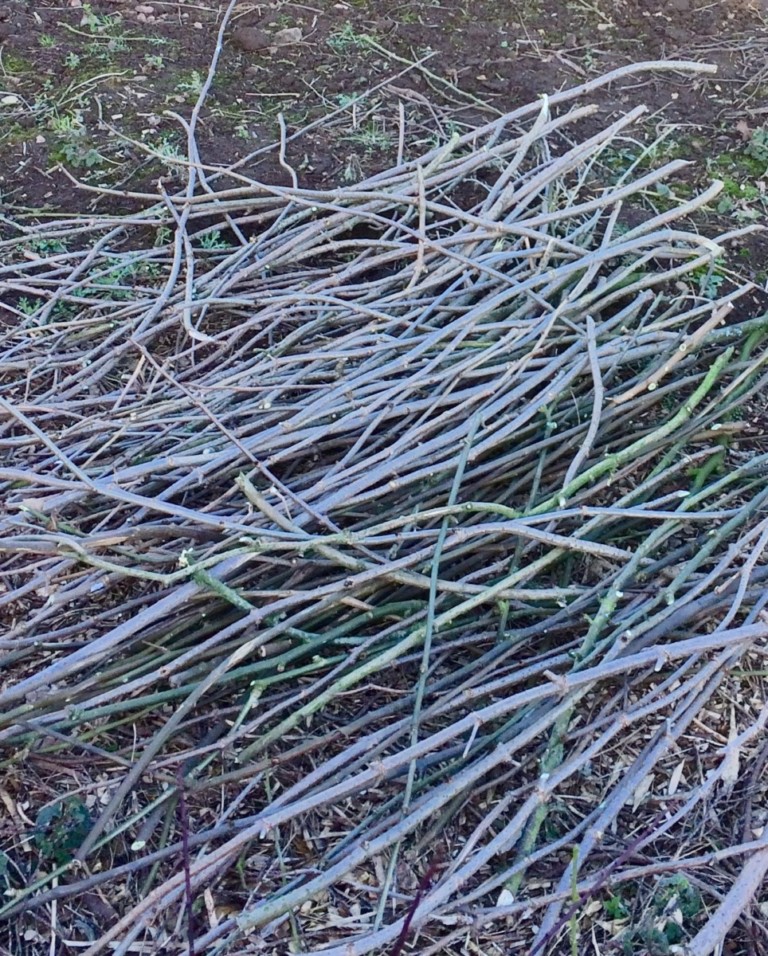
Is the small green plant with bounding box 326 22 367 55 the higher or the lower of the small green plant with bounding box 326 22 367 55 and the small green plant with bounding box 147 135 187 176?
the higher

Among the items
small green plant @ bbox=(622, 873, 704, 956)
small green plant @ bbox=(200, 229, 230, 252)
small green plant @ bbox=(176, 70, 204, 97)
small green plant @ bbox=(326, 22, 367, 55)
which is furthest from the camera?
small green plant @ bbox=(326, 22, 367, 55)

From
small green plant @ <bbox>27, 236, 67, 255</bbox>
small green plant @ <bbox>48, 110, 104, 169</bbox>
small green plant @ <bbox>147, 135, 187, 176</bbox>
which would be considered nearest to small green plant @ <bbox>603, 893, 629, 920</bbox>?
small green plant @ <bbox>27, 236, 67, 255</bbox>

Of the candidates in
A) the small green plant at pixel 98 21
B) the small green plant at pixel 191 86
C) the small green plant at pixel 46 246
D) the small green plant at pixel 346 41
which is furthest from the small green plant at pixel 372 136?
the small green plant at pixel 98 21

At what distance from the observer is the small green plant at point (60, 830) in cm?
151

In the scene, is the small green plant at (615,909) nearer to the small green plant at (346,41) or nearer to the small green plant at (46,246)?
the small green plant at (46,246)

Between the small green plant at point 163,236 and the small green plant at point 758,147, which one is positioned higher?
the small green plant at point 758,147

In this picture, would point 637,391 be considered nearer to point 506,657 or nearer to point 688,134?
point 506,657

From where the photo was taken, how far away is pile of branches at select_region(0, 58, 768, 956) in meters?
1.48

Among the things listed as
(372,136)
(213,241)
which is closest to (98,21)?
(372,136)

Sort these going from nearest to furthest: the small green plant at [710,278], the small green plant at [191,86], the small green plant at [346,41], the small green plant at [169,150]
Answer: the small green plant at [710,278]
the small green plant at [169,150]
the small green plant at [191,86]
the small green plant at [346,41]

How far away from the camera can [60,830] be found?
1.53 meters

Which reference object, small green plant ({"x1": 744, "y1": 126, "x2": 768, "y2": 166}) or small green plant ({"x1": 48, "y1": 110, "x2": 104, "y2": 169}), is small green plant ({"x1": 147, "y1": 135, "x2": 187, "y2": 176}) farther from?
small green plant ({"x1": 744, "y1": 126, "x2": 768, "y2": 166})

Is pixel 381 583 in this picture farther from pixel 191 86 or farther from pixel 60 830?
pixel 191 86

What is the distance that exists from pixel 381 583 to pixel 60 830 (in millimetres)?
690
